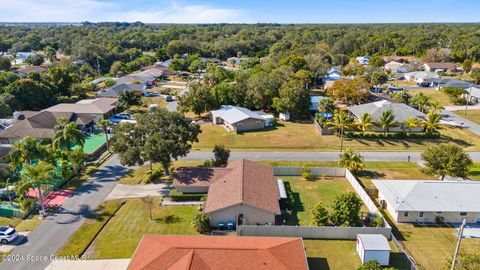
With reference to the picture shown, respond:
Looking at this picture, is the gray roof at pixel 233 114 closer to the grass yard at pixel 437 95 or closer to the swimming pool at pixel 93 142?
the swimming pool at pixel 93 142

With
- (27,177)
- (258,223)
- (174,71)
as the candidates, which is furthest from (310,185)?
(174,71)

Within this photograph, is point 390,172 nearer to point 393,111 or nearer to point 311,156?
point 311,156

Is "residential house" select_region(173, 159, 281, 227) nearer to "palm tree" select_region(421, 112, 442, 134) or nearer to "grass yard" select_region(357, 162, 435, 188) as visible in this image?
"grass yard" select_region(357, 162, 435, 188)

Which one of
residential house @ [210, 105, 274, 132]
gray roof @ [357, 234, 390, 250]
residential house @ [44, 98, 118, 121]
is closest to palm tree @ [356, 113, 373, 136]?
residential house @ [210, 105, 274, 132]

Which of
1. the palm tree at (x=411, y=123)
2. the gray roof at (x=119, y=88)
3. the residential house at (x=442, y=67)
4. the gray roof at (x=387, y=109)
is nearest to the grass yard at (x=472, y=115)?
the gray roof at (x=387, y=109)

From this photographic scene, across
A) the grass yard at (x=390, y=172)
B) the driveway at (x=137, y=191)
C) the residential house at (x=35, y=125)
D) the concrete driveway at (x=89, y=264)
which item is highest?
the residential house at (x=35, y=125)

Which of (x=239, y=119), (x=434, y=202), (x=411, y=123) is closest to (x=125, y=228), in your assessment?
(x=434, y=202)
